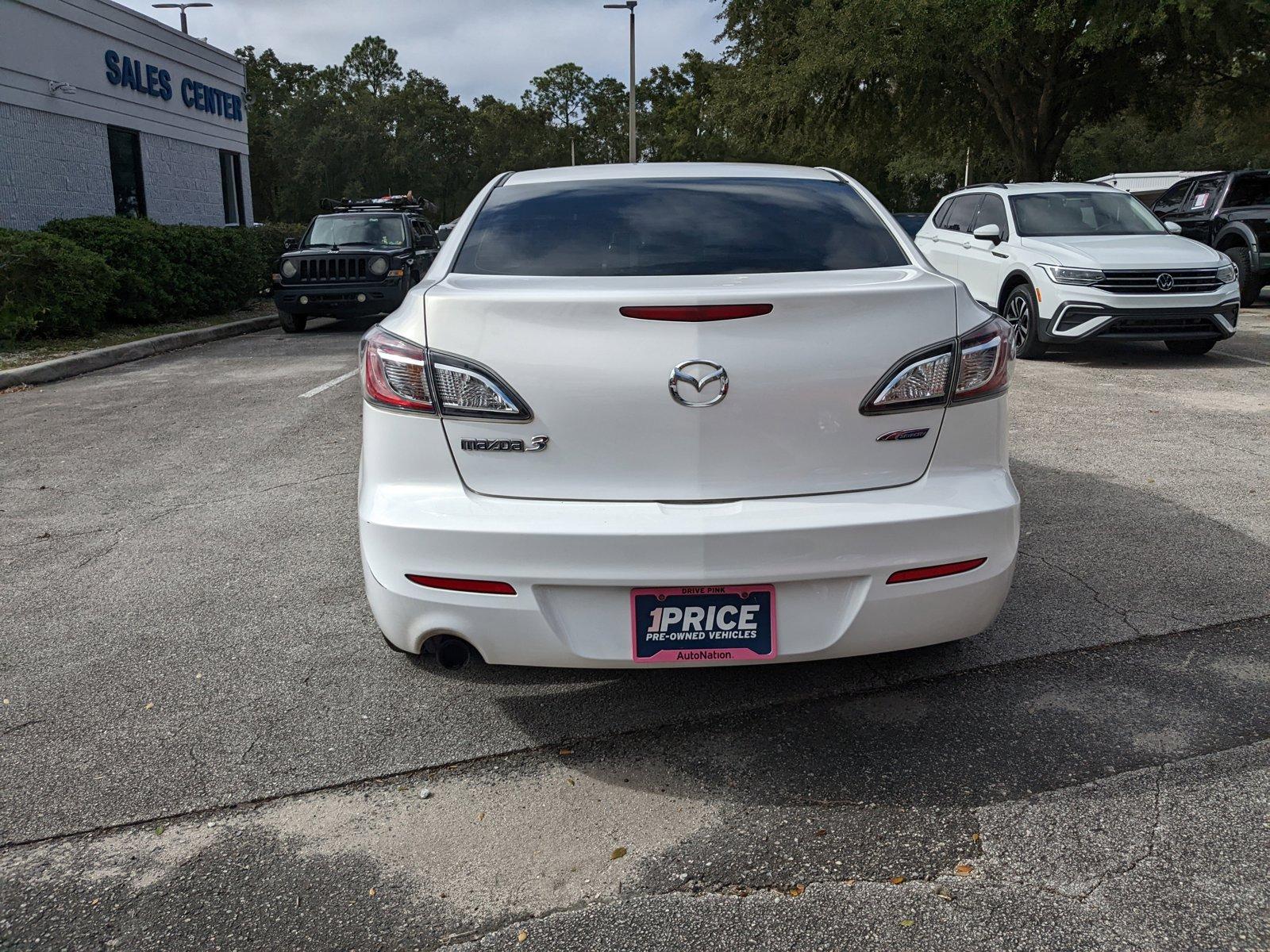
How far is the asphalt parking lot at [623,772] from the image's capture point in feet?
7.89

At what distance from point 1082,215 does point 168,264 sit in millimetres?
11571

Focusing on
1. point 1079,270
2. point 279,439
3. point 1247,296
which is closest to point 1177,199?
point 1247,296

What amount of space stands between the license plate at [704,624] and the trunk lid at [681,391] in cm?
25

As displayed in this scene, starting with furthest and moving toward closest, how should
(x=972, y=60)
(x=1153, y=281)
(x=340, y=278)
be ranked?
(x=972, y=60)
(x=340, y=278)
(x=1153, y=281)

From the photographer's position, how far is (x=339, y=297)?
14969mm

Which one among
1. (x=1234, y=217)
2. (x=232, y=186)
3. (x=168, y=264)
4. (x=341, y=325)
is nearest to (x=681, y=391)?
(x=168, y=264)

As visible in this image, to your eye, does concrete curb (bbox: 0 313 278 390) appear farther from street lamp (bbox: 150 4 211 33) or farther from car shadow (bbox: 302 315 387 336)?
street lamp (bbox: 150 4 211 33)

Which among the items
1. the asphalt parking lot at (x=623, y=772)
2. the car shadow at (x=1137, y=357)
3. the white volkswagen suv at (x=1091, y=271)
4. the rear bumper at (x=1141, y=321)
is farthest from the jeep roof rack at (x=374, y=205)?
the asphalt parking lot at (x=623, y=772)

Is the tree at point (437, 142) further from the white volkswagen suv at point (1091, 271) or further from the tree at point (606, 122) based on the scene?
the white volkswagen suv at point (1091, 271)

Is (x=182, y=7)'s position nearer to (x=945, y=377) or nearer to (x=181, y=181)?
(x=181, y=181)

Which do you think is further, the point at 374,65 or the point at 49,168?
the point at 374,65

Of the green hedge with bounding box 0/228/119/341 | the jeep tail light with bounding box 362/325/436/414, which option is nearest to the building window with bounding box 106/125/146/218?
the green hedge with bounding box 0/228/119/341

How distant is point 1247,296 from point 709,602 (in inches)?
635

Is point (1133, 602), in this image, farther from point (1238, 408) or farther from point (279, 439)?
point (279, 439)
